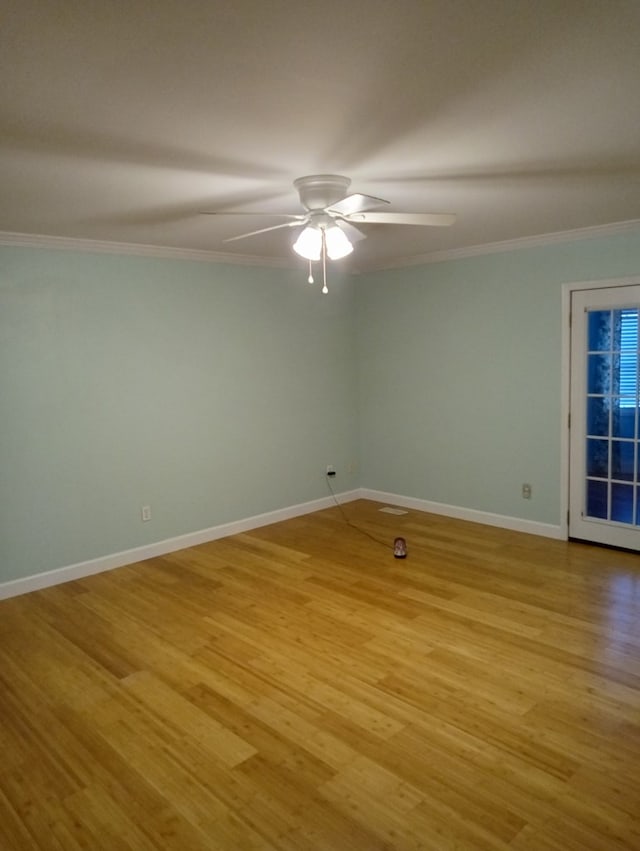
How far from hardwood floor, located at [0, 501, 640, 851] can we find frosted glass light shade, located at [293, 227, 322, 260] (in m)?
2.05

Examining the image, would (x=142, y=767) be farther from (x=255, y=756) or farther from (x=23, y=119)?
(x=23, y=119)

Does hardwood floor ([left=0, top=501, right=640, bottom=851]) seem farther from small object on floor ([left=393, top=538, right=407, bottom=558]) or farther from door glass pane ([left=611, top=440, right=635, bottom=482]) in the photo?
door glass pane ([left=611, top=440, right=635, bottom=482])

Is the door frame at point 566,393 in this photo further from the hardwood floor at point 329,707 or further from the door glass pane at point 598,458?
the hardwood floor at point 329,707

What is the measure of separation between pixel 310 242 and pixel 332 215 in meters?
0.18

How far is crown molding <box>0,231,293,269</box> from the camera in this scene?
12.5ft

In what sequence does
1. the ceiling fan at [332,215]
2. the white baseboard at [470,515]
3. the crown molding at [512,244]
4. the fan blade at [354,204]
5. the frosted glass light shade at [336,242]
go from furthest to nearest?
the white baseboard at [470,515] < the crown molding at [512,244] < the frosted glass light shade at [336,242] < the ceiling fan at [332,215] < the fan blade at [354,204]

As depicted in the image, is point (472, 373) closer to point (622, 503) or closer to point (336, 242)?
point (622, 503)

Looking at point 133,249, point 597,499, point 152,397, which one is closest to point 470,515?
point 597,499

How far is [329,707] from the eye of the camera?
2.60 meters

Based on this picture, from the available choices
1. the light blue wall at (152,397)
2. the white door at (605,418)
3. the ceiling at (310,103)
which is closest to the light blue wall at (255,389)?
the light blue wall at (152,397)

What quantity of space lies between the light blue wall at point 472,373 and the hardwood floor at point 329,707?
933mm

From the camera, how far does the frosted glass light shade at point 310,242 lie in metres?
2.97

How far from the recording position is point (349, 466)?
604cm

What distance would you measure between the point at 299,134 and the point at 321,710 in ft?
7.70
